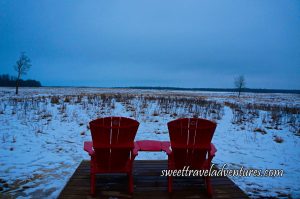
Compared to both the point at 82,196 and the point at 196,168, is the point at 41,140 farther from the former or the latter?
the point at 196,168

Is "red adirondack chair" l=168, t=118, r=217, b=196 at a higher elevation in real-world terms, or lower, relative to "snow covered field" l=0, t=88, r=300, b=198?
higher

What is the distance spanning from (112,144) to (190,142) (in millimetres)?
1190

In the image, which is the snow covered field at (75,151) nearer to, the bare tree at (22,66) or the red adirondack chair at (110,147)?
the red adirondack chair at (110,147)

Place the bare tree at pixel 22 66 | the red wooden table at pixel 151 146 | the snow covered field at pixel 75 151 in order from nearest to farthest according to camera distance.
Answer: the red wooden table at pixel 151 146
the snow covered field at pixel 75 151
the bare tree at pixel 22 66

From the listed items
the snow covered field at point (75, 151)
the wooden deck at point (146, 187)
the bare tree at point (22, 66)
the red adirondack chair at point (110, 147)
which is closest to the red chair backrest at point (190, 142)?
the wooden deck at point (146, 187)

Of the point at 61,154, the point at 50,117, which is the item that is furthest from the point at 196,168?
the point at 50,117

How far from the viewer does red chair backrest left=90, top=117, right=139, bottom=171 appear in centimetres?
321

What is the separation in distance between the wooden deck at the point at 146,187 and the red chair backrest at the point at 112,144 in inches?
15.2

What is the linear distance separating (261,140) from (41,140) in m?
7.68

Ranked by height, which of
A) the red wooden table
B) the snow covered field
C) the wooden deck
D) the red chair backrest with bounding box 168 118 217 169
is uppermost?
the red chair backrest with bounding box 168 118 217 169

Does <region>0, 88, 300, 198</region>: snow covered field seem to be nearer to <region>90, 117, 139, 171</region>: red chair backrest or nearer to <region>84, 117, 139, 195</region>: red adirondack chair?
<region>84, 117, 139, 195</region>: red adirondack chair

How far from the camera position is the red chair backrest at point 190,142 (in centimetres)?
334

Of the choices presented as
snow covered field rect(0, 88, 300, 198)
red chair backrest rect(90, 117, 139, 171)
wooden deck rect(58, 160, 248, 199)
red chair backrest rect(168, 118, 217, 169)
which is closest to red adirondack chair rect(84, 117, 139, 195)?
red chair backrest rect(90, 117, 139, 171)

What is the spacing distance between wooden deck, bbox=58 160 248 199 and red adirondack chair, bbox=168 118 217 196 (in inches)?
7.8
